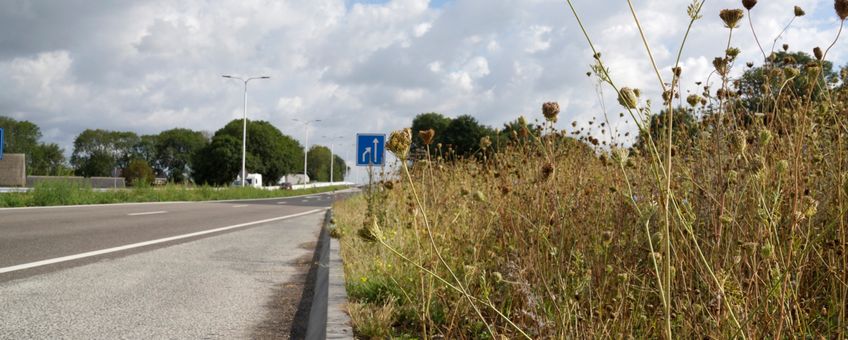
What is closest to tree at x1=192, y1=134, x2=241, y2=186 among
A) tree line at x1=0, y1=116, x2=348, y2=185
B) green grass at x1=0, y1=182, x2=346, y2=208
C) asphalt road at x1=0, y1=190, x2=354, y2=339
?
tree line at x1=0, y1=116, x2=348, y2=185

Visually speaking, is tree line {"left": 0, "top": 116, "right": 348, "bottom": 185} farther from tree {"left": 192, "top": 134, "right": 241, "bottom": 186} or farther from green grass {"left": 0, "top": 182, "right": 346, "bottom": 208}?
green grass {"left": 0, "top": 182, "right": 346, "bottom": 208}

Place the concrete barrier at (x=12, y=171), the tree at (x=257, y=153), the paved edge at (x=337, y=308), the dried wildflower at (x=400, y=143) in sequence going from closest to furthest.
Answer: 1. the dried wildflower at (x=400, y=143)
2. the paved edge at (x=337, y=308)
3. the concrete barrier at (x=12, y=171)
4. the tree at (x=257, y=153)

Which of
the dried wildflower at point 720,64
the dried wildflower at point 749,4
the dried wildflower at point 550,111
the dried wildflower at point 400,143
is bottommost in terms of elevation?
the dried wildflower at point 400,143

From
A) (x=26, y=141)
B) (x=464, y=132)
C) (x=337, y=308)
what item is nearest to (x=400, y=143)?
(x=337, y=308)

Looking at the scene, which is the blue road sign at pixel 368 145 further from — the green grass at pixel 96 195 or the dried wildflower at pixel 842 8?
the dried wildflower at pixel 842 8

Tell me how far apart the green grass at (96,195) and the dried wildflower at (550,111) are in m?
18.1

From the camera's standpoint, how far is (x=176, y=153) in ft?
386

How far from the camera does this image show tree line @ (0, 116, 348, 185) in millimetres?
79250

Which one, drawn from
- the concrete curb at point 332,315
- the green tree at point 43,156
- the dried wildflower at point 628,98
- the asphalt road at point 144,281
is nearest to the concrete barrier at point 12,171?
the asphalt road at point 144,281

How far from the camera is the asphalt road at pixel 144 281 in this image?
4.17 m

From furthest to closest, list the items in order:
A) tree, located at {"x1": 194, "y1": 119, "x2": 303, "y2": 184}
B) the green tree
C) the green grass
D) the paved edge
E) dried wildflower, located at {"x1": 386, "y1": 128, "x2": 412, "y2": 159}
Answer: the green tree < tree, located at {"x1": 194, "y1": 119, "x2": 303, "y2": 184} < the green grass < the paved edge < dried wildflower, located at {"x1": 386, "y1": 128, "x2": 412, "y2": 159}

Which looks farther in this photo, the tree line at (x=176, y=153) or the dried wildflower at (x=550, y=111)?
the tree line at (x=176, y=153)

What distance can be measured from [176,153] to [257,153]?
4476cm

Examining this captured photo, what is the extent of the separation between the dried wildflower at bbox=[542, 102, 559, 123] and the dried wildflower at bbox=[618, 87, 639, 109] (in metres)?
0.89
